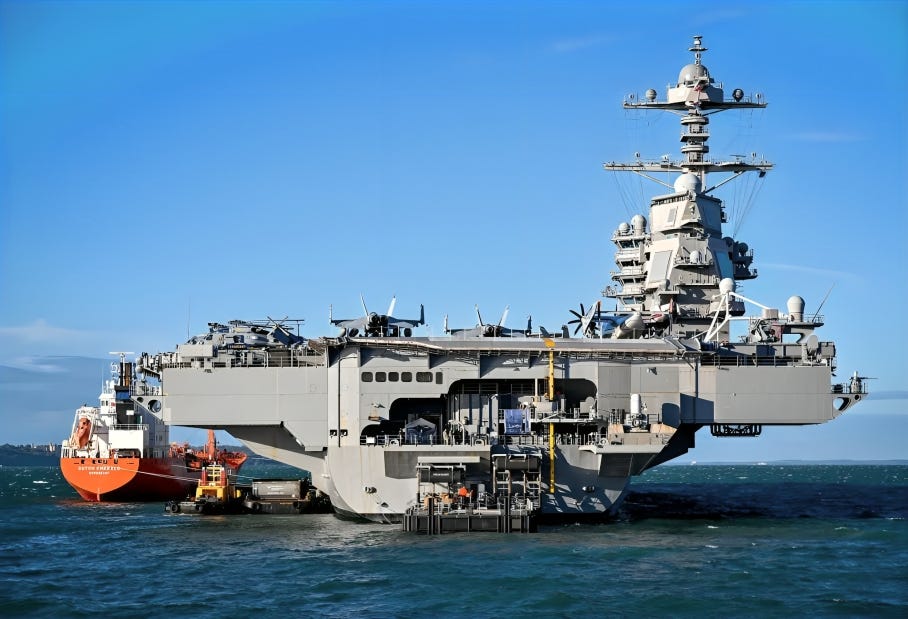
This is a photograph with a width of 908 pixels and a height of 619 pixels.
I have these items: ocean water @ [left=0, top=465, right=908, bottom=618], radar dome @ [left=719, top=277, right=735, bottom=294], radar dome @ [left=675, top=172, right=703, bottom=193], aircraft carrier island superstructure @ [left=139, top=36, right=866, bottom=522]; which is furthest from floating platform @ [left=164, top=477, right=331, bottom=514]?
radar dome @ [left=675, top=172, right=703, bottom=193]

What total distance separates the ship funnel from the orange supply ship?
28.3 m

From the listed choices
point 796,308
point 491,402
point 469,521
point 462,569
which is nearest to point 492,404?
point 491,402

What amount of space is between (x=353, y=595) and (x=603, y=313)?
1845 centimetres

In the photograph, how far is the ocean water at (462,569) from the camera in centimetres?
2455

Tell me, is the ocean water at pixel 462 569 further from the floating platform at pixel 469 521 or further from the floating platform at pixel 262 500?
the floating platform at pixel 262 500

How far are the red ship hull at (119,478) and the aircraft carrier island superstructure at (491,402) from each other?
17450 mm

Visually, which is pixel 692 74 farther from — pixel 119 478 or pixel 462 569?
pixel 119 478

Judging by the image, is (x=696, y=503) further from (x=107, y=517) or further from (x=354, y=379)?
(x=107, y=517)

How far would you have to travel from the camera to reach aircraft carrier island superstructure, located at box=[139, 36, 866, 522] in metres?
34.8

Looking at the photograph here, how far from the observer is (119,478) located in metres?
53.8

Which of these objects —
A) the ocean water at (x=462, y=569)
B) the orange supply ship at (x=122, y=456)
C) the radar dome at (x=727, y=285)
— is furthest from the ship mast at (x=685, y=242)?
the orange supply ship at (x=122, y=456)

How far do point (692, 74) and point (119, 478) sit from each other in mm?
32204

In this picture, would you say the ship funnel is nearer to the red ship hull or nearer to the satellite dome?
the satellite dome

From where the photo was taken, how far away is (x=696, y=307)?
40.5 metres
